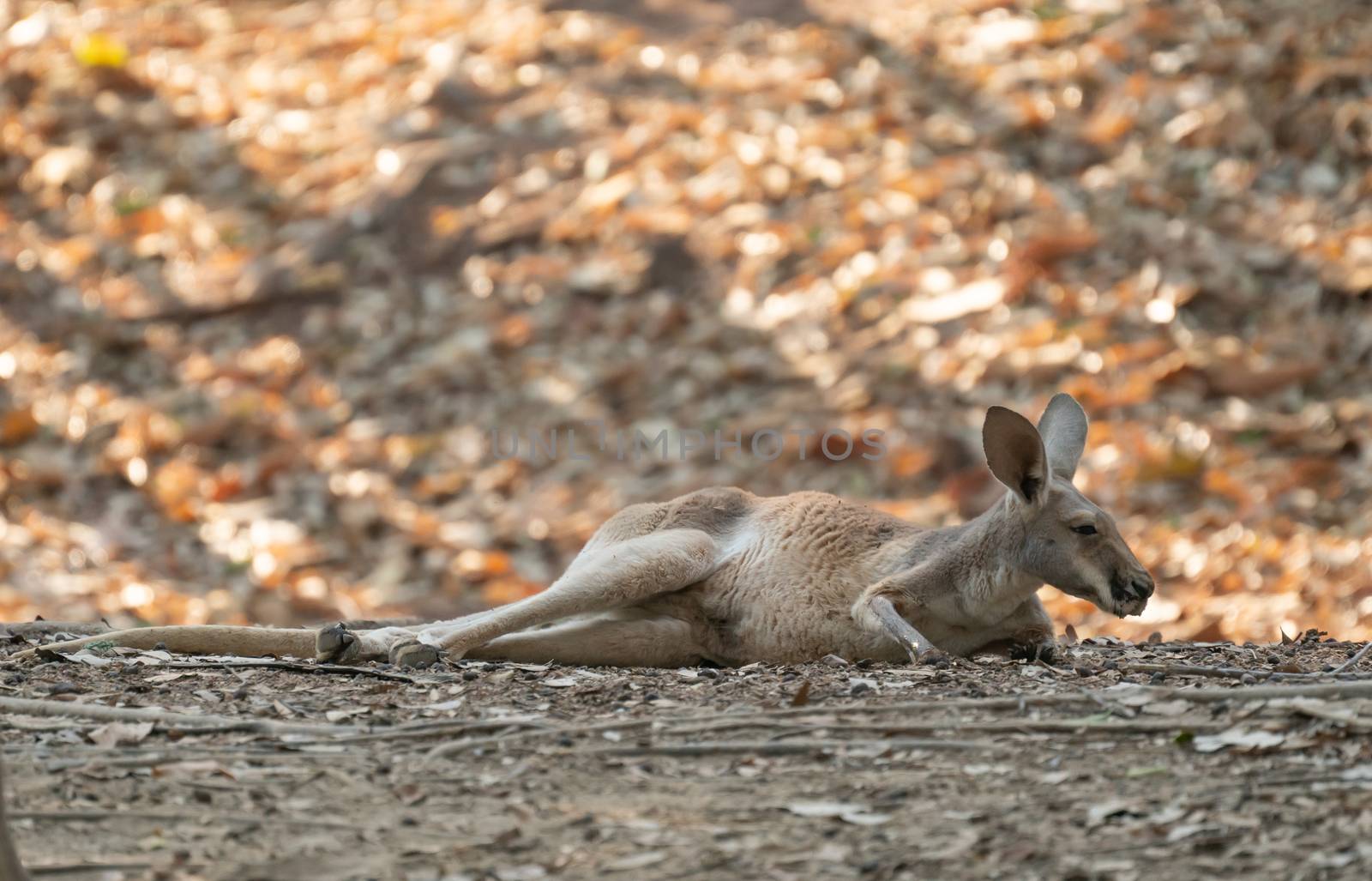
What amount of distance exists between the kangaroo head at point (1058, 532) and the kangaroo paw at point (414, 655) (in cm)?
175

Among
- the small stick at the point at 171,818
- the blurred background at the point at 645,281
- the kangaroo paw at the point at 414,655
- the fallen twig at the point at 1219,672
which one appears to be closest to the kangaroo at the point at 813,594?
the kangaroo paw at the point at 414,655

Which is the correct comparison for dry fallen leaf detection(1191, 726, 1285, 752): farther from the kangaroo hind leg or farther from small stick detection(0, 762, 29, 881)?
small stick detection(0, 762, 29, 881)

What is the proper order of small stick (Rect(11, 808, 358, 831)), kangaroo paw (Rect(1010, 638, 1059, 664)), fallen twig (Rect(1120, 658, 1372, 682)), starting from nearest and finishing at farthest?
small stick (Rect(11, 808, 358, 831)) → fallen twig (Rect(1120, 658, 1372, 682)) → kangaroo paw (Rect(1010, 638, 1059, 664))

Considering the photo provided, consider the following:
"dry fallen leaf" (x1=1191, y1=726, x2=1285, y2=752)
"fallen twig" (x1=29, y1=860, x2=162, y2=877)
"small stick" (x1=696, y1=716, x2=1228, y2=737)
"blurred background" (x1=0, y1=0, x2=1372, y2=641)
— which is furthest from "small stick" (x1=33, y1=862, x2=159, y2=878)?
"blurred background" (x1=0, y1=0, x2=1372, y2=641)

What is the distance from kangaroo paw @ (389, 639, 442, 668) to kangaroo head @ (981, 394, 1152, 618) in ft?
5.75

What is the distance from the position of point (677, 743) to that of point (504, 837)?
67 cm

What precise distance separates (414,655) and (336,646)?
0.25 m

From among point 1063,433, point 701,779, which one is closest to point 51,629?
point 701,779

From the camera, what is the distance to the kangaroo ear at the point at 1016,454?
4.78 metres

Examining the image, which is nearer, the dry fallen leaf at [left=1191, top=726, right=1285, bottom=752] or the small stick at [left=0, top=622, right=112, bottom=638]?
the dry fallen leaf at [left=1191, top=726, right=1285, bottom=752]

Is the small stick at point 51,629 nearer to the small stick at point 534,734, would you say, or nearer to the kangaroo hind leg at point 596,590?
the kangaroo hind leg at point 596,590

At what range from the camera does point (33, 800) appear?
327 centimetres

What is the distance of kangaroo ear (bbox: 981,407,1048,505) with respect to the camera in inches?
188

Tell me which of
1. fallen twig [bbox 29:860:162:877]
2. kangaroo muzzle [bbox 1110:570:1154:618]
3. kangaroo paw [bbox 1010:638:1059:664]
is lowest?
kangaroo paw [bbox 1010:638:1059:664]
